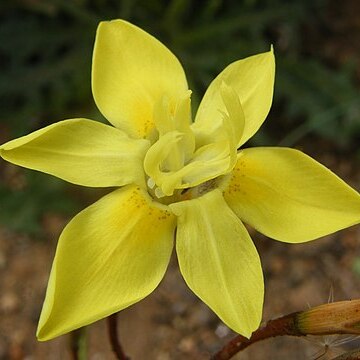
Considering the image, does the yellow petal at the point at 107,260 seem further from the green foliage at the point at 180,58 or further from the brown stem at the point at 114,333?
the green foliage at the point at 180,58

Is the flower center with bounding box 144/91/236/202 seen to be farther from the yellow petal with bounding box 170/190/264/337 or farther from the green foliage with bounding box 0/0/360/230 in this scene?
the green foliage with bounding box 0/0/360/230

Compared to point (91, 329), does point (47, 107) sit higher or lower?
higher

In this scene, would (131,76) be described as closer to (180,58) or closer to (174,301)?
(174,301)

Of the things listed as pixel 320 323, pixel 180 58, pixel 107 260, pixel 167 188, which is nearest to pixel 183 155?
pixel 167 188

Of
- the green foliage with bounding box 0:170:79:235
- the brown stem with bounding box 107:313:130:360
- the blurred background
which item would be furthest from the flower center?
the green foliage with bounding box 0:170:79:235

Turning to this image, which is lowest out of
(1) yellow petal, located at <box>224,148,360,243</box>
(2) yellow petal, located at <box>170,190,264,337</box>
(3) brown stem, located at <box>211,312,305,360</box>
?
(3) brown stem, located at <box>211,312,305,360</box>

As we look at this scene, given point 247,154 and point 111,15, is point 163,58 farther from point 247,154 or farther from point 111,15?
point 111,15

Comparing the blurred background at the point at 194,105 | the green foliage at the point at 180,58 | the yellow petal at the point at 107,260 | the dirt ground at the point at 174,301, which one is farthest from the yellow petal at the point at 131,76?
the green foliage at the point at 180,58

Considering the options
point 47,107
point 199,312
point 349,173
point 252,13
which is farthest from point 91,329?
point 252,13
